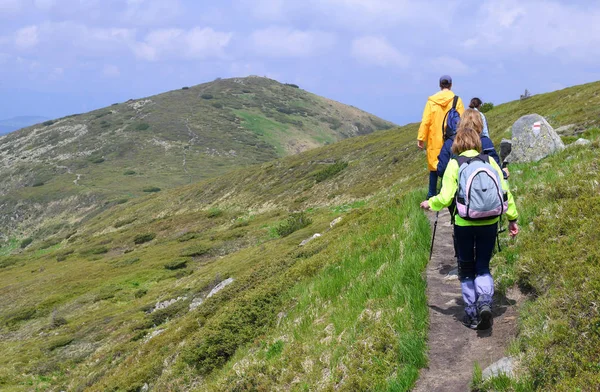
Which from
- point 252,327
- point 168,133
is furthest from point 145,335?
point 168,133

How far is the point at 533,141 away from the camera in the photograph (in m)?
19.1

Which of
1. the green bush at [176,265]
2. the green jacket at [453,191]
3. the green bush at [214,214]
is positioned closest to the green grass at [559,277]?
the green jacket at [453,191]

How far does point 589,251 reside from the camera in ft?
19.9

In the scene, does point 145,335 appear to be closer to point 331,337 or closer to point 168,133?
point 331,337

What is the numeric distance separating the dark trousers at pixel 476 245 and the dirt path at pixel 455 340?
78cm

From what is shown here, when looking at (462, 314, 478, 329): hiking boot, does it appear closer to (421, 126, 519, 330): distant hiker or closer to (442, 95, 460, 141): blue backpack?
(421, 126, 519, 330): distant hiker

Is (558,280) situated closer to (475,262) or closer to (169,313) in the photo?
(475,262)

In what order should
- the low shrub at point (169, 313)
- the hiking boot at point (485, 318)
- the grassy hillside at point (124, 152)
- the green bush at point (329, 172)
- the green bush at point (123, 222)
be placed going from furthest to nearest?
1. the grassy hillside at point (124, 152)
2. the green bush at point (123, 222)
3. the green bush at point (329, 172)
4. the low shrub at point (169, 313)
5. the hiking boot at point (485, 318)

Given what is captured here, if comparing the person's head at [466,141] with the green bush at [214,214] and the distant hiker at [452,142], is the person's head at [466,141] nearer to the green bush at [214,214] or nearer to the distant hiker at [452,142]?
the distant hiker at [452,142]

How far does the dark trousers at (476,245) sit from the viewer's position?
6.26 metres

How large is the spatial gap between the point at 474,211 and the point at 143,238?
57963 mm

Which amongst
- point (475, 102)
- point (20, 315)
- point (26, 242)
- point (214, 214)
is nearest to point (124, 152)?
point (26, 242)

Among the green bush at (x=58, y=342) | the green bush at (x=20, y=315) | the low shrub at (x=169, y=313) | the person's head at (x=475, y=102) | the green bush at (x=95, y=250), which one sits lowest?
the green bush at (x=20, y=315)

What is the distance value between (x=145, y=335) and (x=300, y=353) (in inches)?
659
